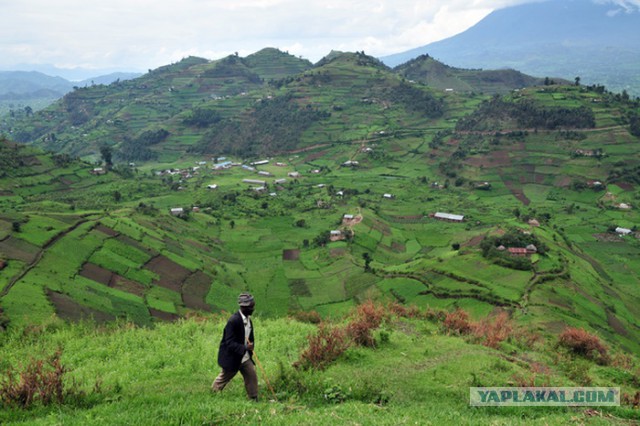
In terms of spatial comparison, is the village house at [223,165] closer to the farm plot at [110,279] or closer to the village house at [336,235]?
the village house at [336,235]

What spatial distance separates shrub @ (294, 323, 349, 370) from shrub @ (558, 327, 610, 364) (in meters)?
12.6

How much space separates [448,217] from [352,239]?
89.2 feet

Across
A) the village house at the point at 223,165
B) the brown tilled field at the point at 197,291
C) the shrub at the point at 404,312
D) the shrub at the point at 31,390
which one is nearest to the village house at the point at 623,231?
the shrub at the point at 404,312

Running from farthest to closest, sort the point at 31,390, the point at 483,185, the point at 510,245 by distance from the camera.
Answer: the point at 483,185 → the point at 510,245 → the point at 31,390

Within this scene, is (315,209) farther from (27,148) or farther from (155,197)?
(27,148)

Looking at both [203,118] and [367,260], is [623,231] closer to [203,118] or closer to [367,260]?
[367,260]

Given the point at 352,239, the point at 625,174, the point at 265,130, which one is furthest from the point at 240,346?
the point at 265,130

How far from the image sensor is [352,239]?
7369 cm

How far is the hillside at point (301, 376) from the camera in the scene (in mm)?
9047

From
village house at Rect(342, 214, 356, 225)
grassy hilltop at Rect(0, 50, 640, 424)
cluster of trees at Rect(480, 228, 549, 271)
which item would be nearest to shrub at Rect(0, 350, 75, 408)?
grassy hilltop at Rect(0, 50, 640, 424)

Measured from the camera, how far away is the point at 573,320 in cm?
4128

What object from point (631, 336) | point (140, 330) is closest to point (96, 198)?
point (140, 330)

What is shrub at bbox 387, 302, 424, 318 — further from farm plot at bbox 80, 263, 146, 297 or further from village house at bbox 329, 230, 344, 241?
village house at bbox 329, 230, 344, 241

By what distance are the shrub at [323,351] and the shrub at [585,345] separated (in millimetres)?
12632
